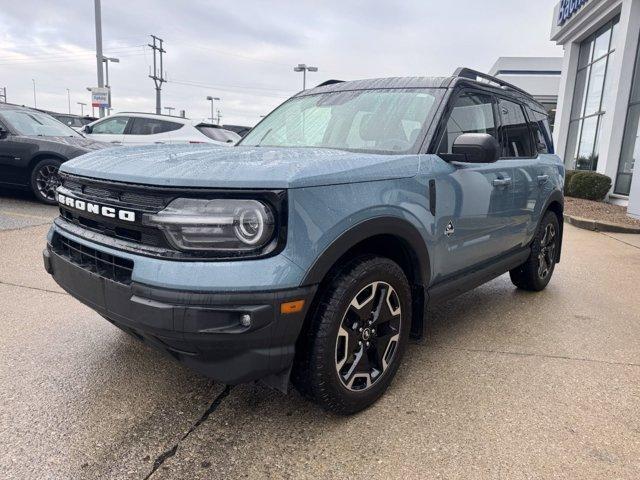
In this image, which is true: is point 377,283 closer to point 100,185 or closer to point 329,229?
point 329,229

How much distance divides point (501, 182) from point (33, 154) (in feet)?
22.9

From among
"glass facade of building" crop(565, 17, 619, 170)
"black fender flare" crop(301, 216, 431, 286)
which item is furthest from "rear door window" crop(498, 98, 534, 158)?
"glass facade of building" crop(565, 17, 619, 170)

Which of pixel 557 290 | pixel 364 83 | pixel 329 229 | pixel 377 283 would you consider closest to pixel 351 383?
pixel 377 283

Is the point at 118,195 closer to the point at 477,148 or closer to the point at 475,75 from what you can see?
the point at 477,148

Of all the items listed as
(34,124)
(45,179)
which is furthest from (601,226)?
(34,124)

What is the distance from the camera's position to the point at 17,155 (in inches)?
294

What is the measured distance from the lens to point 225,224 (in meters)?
1.91

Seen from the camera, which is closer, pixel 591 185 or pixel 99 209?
pixel 99 209

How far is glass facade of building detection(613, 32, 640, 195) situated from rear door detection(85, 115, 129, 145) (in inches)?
486

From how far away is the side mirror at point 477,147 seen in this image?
2580 mm

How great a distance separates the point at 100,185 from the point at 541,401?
2.50m

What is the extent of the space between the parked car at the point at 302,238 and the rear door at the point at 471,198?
0.01 m

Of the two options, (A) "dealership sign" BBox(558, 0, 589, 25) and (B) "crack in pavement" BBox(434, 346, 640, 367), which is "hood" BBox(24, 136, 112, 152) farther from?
(A) "dealership sign" BBox(558, 0, 589, 25)

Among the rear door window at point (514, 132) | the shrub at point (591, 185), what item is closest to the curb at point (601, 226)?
the shrub at point (591, 185)
